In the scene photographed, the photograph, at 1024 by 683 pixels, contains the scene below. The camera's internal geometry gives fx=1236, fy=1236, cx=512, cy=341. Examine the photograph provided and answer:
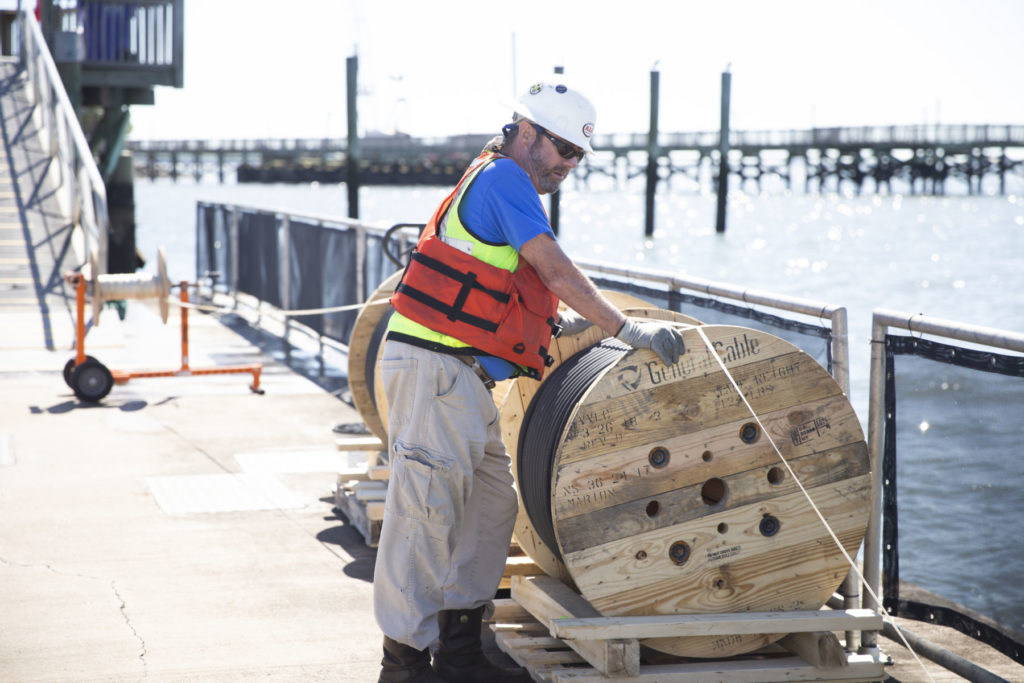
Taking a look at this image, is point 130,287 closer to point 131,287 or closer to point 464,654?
point 131,287

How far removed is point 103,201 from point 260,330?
8.76 feet

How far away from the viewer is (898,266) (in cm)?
5162

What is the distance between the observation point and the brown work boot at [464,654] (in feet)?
15.5

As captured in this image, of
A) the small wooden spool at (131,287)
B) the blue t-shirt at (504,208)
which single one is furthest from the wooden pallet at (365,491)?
the small wooden spool at (131,287)

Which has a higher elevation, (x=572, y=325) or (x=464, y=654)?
(x=572, y=325)

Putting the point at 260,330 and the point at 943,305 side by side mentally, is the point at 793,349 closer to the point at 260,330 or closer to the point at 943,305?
the point at 260,330

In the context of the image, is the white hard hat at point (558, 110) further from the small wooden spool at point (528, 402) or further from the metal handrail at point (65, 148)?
the metal handrail at point (65, 148)

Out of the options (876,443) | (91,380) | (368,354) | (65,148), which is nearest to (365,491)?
(368,354)

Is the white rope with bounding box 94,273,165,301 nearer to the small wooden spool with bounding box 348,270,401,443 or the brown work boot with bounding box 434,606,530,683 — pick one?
the small wooden spool with bounding box 348,270,401,443

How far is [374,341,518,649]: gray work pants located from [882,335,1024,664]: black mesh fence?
170 cm

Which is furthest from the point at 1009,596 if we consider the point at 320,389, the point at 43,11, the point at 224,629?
the point at 43,11

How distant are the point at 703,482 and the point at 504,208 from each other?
1.24m

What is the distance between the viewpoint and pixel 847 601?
5.14 metres

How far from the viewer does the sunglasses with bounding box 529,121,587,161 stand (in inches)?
178
